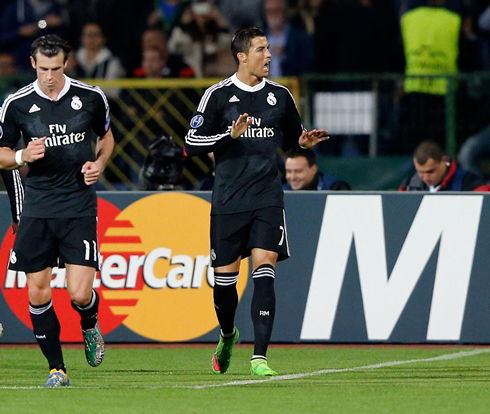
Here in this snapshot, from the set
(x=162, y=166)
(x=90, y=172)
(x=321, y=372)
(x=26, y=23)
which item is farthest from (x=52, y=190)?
(x=26, y=23)

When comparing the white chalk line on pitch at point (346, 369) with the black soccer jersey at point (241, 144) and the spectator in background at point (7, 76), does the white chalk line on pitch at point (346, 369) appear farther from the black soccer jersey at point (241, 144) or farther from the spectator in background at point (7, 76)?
the spectator in background at point (7, 76)

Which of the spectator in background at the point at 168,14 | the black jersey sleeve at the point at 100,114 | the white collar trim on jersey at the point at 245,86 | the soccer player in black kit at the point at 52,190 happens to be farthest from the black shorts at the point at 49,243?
the spectator in background at the point at 168,14

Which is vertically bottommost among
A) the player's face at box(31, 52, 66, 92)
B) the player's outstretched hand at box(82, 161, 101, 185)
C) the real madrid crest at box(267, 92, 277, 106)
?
the player's outstretched hand at box(82, 161, 101, 185)

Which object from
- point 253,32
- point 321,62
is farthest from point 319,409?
point 321,62

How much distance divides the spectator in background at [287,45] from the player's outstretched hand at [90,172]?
283 inches

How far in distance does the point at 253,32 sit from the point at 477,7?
7737 millimetres

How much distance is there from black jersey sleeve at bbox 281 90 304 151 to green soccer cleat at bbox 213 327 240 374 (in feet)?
5.01

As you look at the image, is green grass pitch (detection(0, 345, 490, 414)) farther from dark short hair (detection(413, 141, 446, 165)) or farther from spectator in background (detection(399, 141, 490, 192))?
dark short hair (detection(413, 141, 446, 165))

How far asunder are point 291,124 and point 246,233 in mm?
901

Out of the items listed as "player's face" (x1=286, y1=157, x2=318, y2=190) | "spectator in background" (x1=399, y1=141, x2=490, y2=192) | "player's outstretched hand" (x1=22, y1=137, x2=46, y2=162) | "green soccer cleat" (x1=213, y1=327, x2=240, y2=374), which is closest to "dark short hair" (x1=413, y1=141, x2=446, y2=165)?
"spectator in background" (x1=399, y1=141, x2=490, y2=192)

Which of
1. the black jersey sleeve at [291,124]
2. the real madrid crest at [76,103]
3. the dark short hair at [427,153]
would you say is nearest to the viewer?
the real madrid crest at [76,103]

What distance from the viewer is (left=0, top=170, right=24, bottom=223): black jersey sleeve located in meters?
9.67

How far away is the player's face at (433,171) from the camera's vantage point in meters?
11.7

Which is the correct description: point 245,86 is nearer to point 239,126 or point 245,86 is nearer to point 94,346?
point 239,126
